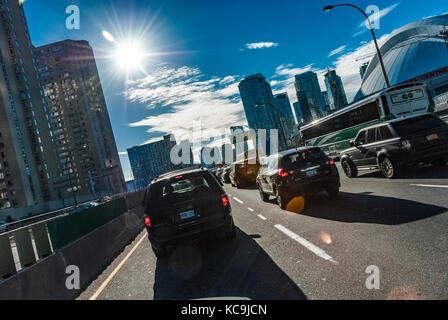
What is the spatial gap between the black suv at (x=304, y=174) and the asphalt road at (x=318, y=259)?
38.3 inches

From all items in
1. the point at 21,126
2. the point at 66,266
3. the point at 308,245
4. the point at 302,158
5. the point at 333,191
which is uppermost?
the point at 21,126

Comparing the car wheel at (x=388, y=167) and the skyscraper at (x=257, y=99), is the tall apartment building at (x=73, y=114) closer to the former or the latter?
the skyscraper at (x=257, y=99)

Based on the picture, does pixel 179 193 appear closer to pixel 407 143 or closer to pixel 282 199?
pixel 282 199

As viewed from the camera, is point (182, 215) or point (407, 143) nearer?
point (182, 215)

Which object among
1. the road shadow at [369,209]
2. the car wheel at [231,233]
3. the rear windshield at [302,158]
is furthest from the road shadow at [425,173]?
the car wheel at [231,233]

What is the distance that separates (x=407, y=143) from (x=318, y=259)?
23.6 feet

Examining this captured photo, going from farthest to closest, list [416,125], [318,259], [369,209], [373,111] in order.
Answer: [373,111] < [416,125] < [369,209] < [318,259]

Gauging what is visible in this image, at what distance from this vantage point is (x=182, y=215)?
6.57 metres

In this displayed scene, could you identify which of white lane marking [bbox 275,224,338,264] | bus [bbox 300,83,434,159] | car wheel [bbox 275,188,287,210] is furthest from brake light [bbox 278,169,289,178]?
bus [bbox 300,83,434,159]

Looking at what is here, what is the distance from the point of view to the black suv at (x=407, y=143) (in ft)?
33.4

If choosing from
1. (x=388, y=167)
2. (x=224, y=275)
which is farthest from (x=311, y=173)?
(x=224, y=275)
